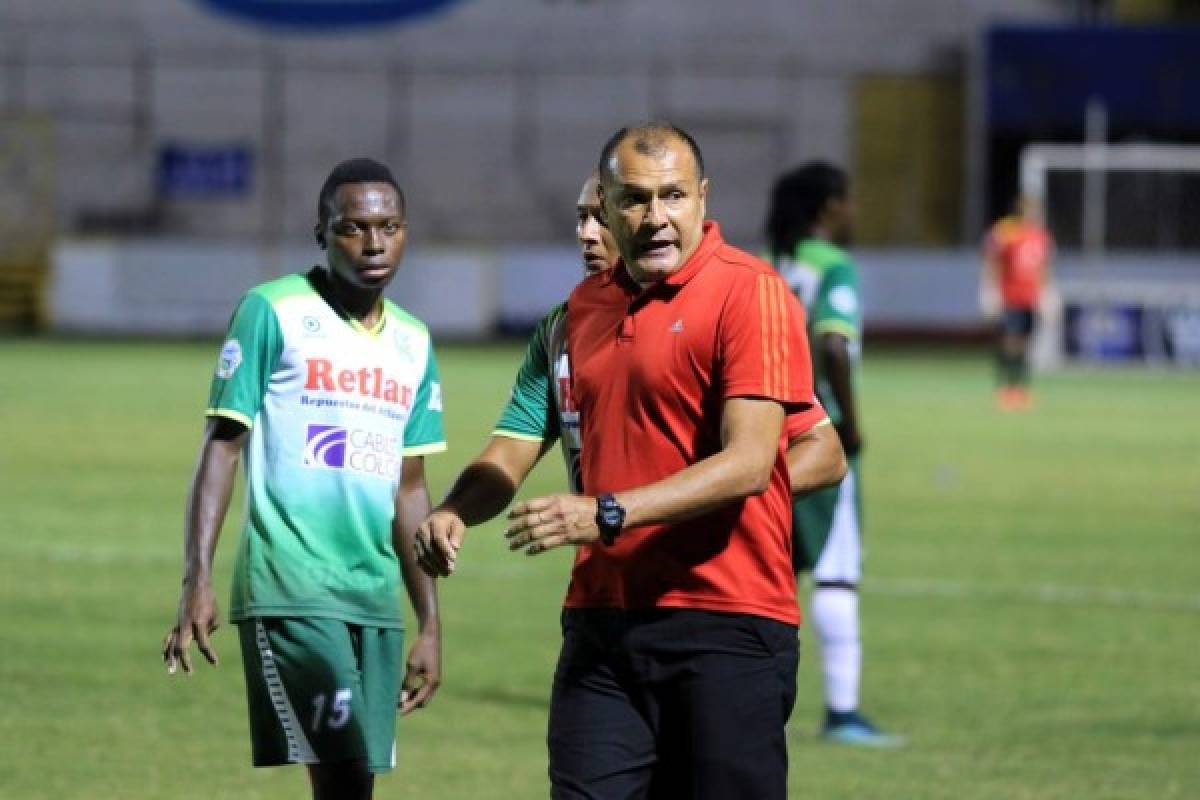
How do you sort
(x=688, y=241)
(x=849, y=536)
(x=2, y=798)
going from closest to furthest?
1. (x=688, y=241)
2. (x=2, y=798)
3. (x=849, y=536)

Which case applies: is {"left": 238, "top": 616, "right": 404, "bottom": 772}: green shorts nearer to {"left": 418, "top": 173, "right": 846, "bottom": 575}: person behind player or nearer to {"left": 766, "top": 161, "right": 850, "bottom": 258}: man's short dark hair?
{"left": 418, "top": 173, "right": 846, "bottom": 575}: person behind player

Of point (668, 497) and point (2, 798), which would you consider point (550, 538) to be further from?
point (2, 798)

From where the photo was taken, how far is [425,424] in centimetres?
725

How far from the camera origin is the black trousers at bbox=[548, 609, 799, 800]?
18.1 feet

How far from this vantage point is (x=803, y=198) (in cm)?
1048

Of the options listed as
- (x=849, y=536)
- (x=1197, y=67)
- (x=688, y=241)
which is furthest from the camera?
(x=1197, y=67)

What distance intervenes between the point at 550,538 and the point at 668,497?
321 millimetres

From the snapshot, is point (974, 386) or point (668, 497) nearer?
point (668, 497)

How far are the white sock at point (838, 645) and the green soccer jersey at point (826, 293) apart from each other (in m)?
0.77

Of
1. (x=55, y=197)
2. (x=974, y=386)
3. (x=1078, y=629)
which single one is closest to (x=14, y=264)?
(x=55, y=197)

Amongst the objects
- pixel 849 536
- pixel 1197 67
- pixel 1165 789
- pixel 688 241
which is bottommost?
pixel 1165 789

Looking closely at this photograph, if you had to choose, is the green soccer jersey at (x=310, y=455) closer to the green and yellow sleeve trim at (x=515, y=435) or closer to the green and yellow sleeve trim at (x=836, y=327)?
the green and yellow sleeve trim at (x=515, y=435)

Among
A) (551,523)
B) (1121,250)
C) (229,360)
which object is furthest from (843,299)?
(1121,250)

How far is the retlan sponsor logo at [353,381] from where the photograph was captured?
7.04 m
